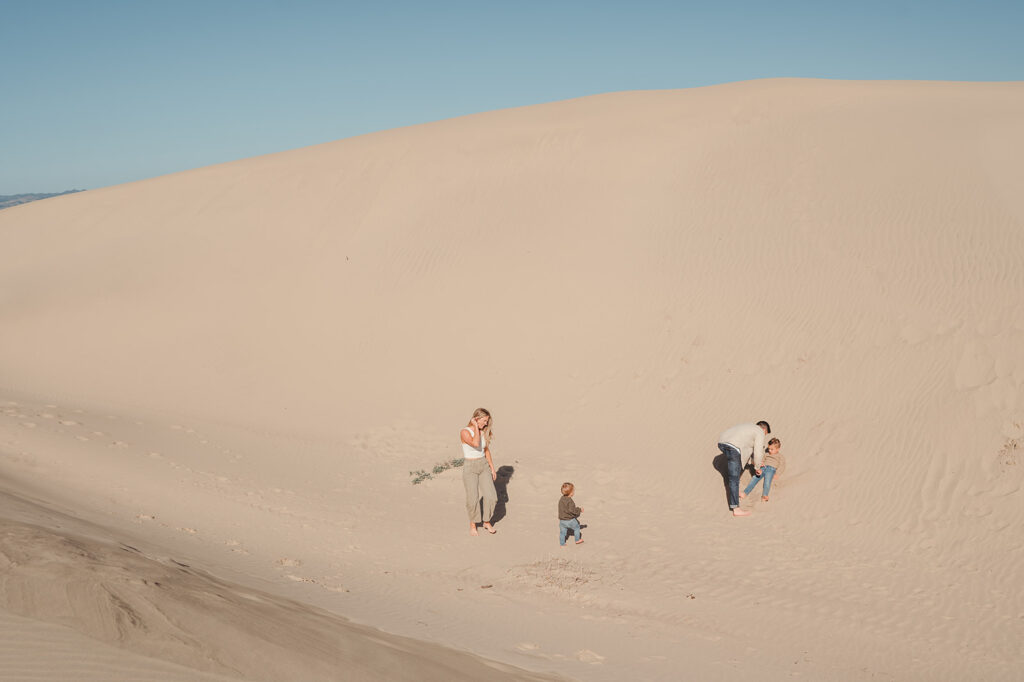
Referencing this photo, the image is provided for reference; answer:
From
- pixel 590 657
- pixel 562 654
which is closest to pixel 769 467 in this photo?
pixel 590 657

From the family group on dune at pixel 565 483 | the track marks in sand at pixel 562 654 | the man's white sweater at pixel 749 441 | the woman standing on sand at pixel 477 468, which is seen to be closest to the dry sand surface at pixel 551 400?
the track marks in sand at pixel 562 654

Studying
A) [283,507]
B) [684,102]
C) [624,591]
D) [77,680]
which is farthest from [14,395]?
[684,102]

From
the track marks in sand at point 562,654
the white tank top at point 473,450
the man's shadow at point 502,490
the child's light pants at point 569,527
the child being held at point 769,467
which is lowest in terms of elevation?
the track marks in sand at point 562,654

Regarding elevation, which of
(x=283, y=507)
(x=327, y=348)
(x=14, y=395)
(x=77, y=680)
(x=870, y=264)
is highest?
(x=870, y=264)

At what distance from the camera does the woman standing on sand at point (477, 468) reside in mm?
10234

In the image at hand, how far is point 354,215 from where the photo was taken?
73.2 ft

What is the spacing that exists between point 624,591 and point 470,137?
19.0m

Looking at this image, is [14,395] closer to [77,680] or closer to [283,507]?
[283,507]

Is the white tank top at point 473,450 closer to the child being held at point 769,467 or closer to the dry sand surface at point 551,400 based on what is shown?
the dry sand surface at point 551,400

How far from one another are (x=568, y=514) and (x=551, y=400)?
16.7 feet

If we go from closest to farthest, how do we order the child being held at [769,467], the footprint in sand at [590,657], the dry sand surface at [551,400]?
the footprint in sand at [590,657] < the dry sand surface at [551,400] < the child being held at [769,467]

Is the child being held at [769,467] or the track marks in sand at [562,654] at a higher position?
the child being held at [769,467]

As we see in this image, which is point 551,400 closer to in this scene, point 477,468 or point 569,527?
point 477,468

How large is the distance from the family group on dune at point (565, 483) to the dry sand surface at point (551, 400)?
289 mm
